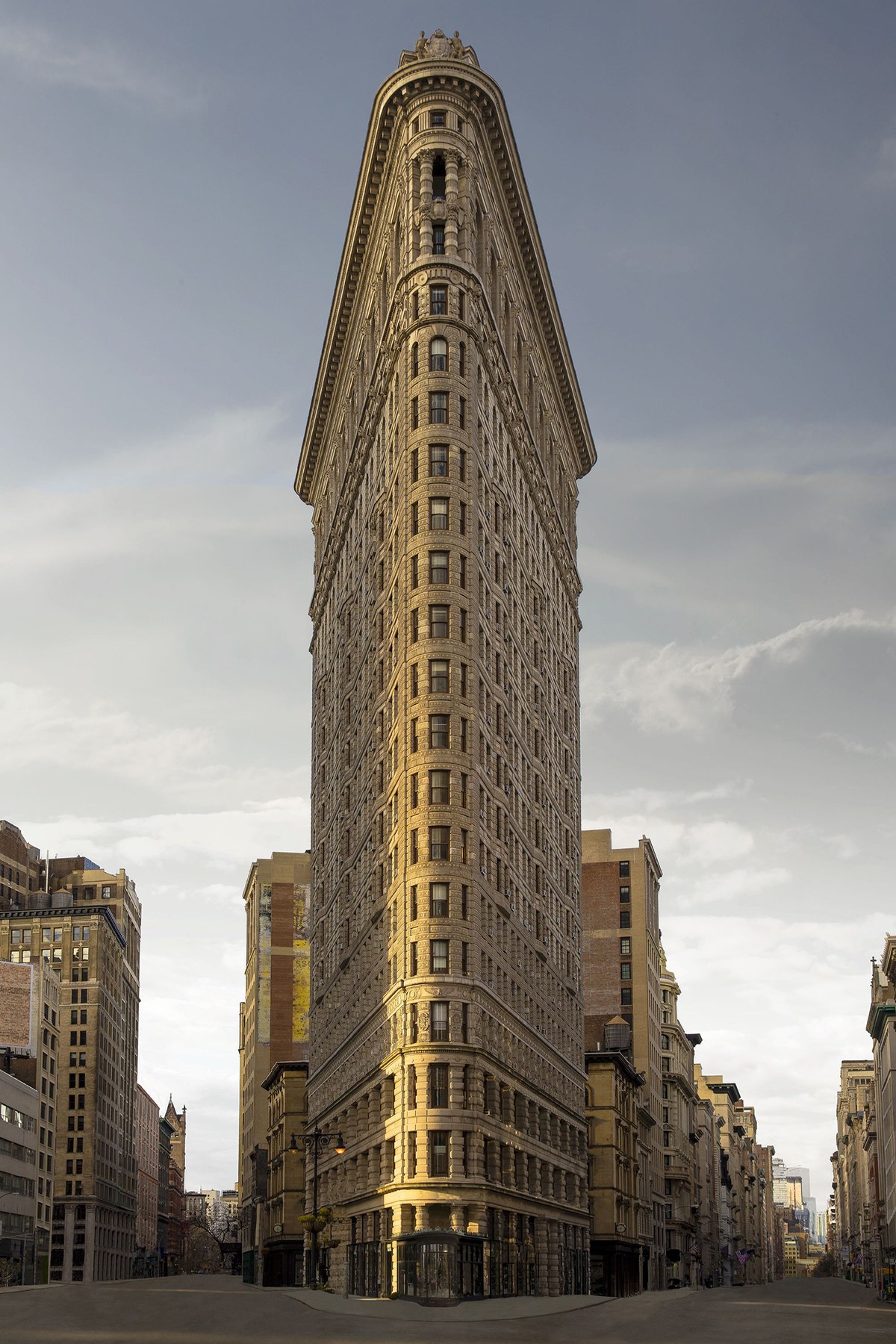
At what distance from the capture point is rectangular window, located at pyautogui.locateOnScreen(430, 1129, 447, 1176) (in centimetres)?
7769

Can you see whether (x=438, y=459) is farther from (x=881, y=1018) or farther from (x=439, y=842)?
(x=881, y=1018)

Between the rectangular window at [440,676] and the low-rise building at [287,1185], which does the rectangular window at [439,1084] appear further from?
the low-rise building at [287,1185]

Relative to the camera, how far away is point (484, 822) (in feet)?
292

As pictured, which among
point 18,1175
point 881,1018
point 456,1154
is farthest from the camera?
point 881,1018

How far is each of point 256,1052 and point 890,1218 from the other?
7948 cm

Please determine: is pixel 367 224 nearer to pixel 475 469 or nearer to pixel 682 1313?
pixel 475 469

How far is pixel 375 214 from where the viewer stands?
112 m

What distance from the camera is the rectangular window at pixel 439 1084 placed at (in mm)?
79125

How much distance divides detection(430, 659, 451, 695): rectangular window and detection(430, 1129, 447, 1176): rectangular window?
79.6ft

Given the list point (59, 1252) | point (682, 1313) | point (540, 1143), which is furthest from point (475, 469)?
point (59, 1252)

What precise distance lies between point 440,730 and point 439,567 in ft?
32.9

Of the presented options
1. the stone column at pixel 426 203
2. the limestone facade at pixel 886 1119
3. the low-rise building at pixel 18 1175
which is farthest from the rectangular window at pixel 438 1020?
the low-rise building at pixel 18 1175

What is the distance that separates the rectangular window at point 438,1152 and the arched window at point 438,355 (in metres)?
45.2

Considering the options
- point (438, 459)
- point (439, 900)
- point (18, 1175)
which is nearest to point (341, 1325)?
point (439, 900)
